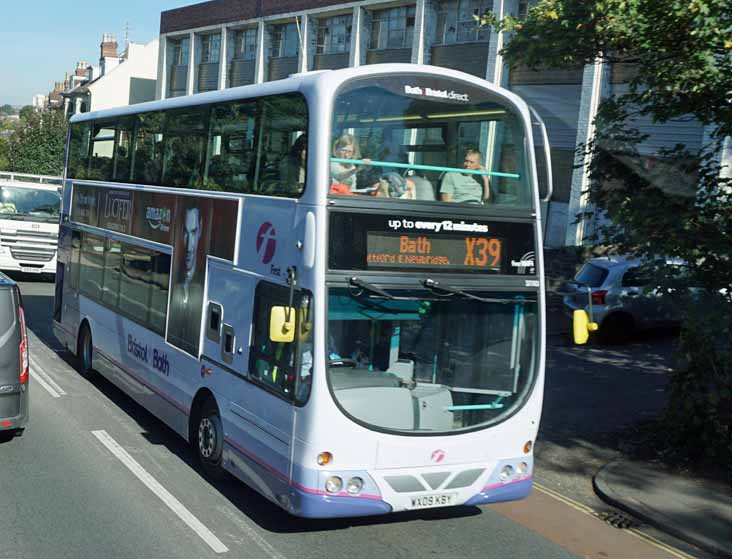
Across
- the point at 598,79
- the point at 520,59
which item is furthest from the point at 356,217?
the point at 598,79

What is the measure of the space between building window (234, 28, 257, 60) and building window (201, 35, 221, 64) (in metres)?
1.62

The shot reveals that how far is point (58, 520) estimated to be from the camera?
23.6 feet

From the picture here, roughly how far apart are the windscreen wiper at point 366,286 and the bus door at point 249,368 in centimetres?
68

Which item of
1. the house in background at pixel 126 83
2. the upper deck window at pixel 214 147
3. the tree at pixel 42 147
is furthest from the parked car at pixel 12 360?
the house in background at pixel 126 83

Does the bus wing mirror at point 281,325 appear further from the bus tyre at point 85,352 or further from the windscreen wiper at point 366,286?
the bus tyre at point 85,352

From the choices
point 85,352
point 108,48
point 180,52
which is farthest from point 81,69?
point 85,352

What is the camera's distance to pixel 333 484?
22.2 feet

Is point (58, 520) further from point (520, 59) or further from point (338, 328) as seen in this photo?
point (520, 59)

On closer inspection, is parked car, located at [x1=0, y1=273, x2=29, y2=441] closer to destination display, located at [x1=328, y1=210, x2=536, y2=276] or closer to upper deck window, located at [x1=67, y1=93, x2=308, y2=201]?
upper deck window, located at [x1=67, y1=93, x2=308, y2=201]

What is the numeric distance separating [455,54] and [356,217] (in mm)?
24652

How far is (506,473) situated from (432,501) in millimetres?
776

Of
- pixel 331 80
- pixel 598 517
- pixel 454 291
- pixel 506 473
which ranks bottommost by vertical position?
pixel 598 517

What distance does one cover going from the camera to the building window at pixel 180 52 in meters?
48.1

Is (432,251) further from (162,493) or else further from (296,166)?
(162,493)
